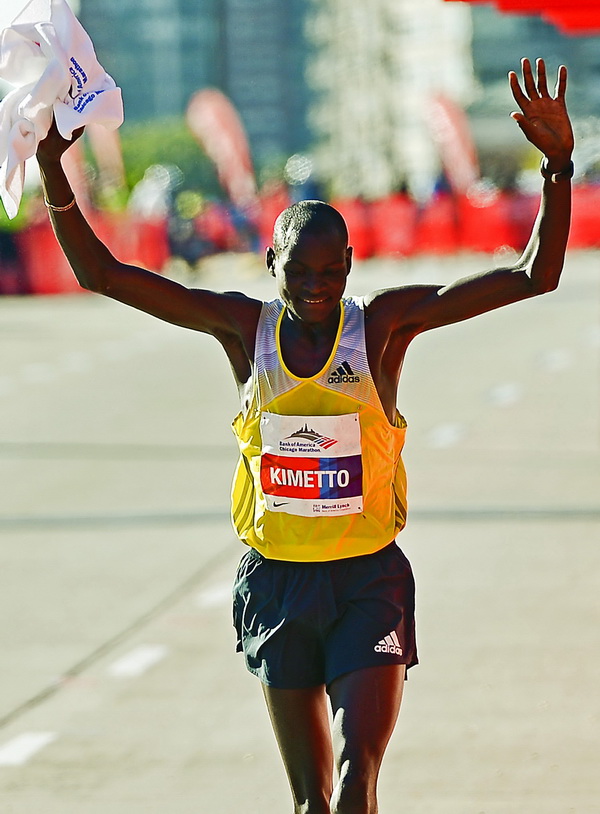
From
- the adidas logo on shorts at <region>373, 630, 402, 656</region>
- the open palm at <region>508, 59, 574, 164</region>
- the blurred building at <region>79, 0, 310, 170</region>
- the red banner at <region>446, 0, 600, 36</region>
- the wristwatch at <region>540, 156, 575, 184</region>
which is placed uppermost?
the blurred building at <region>79, 0, 310, 170</region>

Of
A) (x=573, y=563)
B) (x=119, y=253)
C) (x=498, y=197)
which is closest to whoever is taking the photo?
(x=573, y=563)

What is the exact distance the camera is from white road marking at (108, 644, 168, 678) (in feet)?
21.8

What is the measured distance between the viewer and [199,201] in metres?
45.9

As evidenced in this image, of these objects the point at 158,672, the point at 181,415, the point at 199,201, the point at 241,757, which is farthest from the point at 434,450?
the point at 199,201

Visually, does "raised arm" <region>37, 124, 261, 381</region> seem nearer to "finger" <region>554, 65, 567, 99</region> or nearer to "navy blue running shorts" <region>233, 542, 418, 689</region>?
"navy blue running shorts" <region>233, 542, 418, 689</region>

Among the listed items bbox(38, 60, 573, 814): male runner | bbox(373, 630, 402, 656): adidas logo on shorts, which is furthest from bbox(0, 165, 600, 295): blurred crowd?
bbox(373, 630, 402, 656): adidas logo on shorts

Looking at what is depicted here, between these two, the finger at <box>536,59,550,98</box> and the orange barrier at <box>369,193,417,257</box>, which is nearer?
the finger at <box>536,59,550,98</box>

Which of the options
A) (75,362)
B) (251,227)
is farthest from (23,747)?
(251,227)

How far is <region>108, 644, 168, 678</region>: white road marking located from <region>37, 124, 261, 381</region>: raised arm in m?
2.90

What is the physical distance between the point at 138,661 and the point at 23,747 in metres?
1.12

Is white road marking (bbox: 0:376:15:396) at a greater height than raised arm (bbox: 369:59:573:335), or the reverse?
raised arm (bbox: 369:59:573:335)

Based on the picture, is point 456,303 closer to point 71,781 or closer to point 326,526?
point 326,526

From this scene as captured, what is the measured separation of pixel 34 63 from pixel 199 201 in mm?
42407

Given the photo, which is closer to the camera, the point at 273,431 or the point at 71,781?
the point at 273,431
